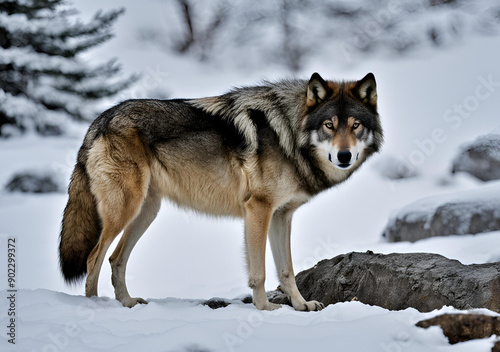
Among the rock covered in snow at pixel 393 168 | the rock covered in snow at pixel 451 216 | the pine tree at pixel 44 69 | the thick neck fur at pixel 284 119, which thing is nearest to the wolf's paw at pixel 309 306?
the thick neck fur at pixel 284 119

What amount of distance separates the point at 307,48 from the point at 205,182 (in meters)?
11.7

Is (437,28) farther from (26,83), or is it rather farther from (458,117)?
(26,83)

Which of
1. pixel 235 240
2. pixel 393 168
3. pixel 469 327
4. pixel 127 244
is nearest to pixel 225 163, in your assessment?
pixel 127 244

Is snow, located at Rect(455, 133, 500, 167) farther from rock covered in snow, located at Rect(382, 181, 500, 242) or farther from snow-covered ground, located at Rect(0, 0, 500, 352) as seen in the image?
rock covered in snow, located at Rect(382, 181, 500, 242)

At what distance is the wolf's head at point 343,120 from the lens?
11.2ft

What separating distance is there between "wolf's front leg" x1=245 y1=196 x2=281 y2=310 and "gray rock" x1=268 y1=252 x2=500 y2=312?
420 mm

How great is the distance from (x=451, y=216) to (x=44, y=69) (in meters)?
8.40

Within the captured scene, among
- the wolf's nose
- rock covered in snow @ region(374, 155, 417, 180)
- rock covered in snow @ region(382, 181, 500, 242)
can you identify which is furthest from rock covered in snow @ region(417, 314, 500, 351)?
rock covered in snow @ region(374, 155, 417, 180)

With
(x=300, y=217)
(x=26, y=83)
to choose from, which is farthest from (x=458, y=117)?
(x=26, y=83)

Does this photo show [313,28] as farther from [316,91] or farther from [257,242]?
[257,242]

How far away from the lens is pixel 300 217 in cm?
880

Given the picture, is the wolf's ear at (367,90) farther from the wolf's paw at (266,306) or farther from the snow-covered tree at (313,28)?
the snow-covered tree at (313,28)

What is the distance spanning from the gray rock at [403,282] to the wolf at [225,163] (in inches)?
13.5

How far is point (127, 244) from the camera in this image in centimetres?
396
